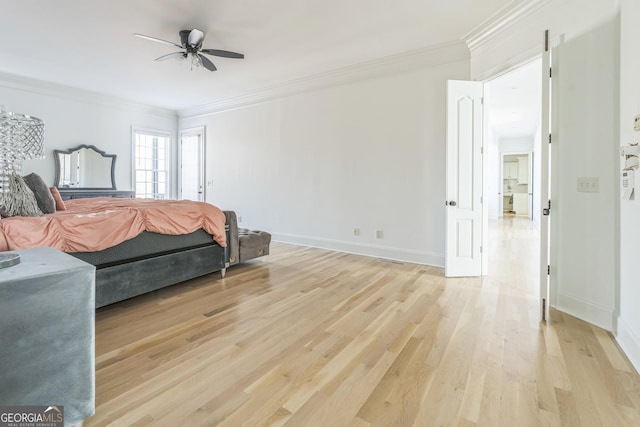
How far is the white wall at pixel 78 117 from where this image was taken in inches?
205

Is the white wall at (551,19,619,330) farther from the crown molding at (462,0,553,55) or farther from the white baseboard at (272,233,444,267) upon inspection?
the white baseboard at (272,233,444,267)

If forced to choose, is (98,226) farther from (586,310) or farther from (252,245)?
(586,310)

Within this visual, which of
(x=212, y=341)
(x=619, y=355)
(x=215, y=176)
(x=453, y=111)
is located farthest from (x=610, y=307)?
(x=215, y=176)

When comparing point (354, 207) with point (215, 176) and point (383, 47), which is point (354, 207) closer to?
point (383, 47)

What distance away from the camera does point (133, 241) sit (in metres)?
2.74

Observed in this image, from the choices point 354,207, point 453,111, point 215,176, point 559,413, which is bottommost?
point 559,413

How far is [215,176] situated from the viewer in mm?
6852

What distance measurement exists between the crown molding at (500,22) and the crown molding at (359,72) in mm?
192

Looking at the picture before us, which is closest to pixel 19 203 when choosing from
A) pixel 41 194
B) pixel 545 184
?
pixel 41 194

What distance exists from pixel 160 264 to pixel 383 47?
3.75 metres

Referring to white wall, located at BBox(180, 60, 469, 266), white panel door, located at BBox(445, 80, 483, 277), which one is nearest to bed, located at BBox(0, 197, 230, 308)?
white wall, located at BBox(180, 60, 469, 266)

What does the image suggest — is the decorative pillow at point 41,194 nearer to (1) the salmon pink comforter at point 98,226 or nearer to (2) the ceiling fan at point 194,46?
(1) the salmon pink comforter at point 98,226

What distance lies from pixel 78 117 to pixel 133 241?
15.6ft

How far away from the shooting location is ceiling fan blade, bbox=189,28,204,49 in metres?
3.28
